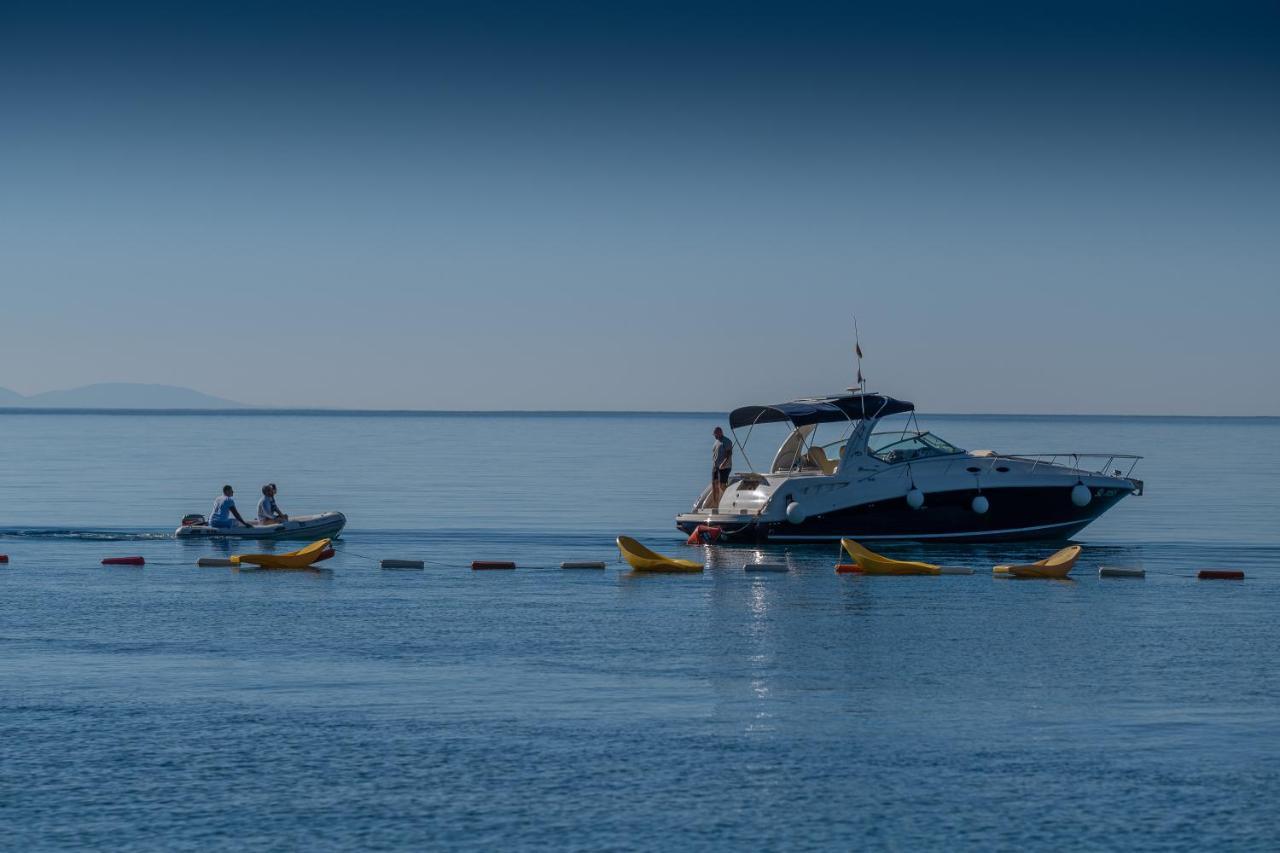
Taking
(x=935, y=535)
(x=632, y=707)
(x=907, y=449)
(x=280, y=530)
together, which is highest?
(x=907, y=449)

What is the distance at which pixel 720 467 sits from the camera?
42.1 meters

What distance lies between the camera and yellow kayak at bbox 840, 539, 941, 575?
34.0 meters

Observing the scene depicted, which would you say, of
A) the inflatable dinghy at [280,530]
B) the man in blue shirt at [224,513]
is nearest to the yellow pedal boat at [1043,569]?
the inflatable dinghy at [280,530]

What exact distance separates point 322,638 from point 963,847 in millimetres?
13438

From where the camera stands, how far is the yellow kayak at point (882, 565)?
112 feet

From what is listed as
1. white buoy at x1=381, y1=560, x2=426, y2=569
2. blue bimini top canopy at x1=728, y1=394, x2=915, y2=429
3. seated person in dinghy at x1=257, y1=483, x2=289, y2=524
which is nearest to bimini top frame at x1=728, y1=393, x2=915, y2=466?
blue bimini top canopy at x1=728, y1=394, x2=915, y2=429

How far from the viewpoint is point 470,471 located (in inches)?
3585

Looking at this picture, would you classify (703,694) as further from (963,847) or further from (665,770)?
(963,847)

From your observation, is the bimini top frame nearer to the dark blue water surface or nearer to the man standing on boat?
the man standing on boat

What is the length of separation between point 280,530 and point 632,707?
25439 mm

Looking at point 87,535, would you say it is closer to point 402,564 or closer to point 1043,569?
point 402,564

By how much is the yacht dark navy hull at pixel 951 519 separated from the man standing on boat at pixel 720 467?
1.57 m

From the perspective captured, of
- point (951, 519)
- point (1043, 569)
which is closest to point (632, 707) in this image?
point (1043, 569)

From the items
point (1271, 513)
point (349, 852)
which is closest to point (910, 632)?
point (349, 852)
